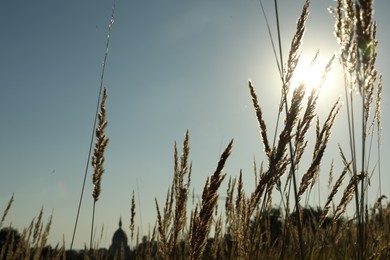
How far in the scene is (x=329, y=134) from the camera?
2.00m

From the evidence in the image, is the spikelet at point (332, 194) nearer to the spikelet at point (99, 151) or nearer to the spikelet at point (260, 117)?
the spikelet at point (260, 117)

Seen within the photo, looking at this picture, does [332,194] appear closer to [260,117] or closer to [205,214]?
[260,117]

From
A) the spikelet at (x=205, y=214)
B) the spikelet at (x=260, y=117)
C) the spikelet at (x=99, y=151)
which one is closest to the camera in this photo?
the spikelet at (x=205, y=214)

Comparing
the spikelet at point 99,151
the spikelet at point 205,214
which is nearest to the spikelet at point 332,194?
the spikelet at point 205,214

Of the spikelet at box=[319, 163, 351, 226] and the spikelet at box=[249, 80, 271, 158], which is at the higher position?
→ the spikelet at box=[249, 80, 271, 158]

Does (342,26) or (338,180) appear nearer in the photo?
(342,26)

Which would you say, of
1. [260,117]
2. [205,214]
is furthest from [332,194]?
[205,214]

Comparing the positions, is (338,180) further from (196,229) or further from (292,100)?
(196,229)

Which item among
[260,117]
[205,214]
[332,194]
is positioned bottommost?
[205,214]

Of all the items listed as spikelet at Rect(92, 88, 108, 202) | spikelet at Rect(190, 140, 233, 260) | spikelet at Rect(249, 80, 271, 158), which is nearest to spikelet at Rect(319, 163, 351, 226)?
spikelet at Rect(249, 80, 271, 158)

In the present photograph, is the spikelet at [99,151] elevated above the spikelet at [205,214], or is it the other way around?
the spikelet at [99,151]

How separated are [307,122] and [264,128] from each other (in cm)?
22

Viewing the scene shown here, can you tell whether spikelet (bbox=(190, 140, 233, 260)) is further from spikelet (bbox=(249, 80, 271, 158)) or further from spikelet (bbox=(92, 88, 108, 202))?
spikelet (bbox=(92, 88, 108, 202))

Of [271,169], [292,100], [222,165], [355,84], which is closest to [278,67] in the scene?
[292,100]
